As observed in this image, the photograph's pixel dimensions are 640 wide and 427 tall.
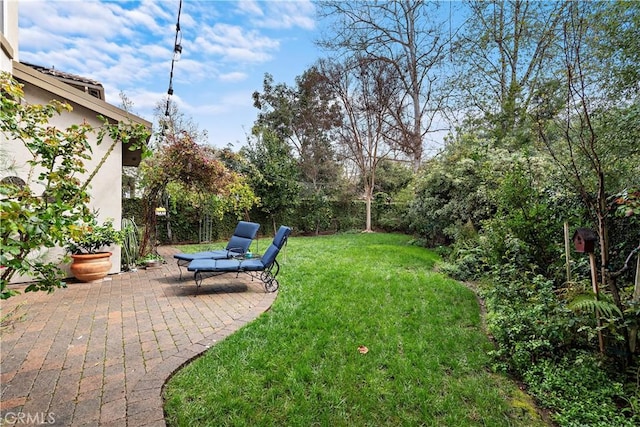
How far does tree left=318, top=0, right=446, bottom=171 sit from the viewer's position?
1528 cm

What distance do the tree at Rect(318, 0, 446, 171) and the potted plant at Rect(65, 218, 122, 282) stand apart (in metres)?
13.6

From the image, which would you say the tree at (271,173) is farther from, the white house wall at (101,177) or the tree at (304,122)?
the tree at (304,122)

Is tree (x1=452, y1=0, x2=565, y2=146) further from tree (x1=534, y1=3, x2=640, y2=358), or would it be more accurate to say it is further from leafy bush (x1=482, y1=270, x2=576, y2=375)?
leafy bush (x1=482, y1=270, x2=576, y2=375)

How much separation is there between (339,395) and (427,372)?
3.04 feet

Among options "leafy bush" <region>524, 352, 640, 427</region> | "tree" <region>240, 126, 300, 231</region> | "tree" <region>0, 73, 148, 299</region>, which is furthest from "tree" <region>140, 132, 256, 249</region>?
"leafy bush" <region>524, 352, 640, 427</region>

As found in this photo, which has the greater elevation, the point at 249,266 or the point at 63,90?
the point at 63,90

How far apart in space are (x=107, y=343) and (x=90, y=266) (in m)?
2.92

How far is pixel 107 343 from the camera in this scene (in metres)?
3.12

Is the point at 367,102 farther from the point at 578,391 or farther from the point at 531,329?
the point at 578,391

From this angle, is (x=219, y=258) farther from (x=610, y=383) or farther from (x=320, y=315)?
(x=610, y=383)

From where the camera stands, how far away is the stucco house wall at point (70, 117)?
4.30 m

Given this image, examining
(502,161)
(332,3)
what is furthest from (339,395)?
(332,3)

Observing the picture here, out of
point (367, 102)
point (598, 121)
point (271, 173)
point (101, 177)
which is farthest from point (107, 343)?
point (367, 102)

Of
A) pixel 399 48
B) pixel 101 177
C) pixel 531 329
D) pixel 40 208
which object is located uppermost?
pixel 399 48
